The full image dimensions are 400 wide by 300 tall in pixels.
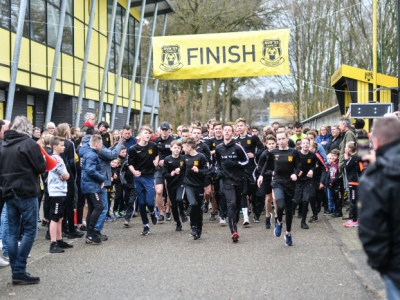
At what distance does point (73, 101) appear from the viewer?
26.4m

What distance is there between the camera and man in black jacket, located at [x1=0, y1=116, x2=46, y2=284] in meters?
7.34

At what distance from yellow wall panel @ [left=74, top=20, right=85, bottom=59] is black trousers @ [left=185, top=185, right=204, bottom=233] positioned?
16756 millimetres

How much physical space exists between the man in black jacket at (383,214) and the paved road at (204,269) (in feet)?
9.26

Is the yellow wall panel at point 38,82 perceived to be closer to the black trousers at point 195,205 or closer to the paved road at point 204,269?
the paved road at point 204,269

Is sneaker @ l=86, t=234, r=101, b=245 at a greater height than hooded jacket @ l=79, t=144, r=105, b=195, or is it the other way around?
hooded jacket @ l=79, t=144, r=105, b=195

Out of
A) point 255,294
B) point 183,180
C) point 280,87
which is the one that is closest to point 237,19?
point 280,87

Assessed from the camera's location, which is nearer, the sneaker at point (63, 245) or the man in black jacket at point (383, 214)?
the man in black jacket at point (383, 214)

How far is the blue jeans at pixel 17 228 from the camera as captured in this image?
736 cm

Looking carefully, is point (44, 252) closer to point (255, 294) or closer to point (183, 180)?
point (183, 180)

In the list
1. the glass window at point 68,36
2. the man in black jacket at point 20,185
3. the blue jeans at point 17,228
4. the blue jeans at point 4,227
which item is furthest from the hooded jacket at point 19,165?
the glass window at point 68,36

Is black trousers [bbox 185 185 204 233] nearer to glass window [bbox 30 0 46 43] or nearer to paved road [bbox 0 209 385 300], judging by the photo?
→ paved road [bbox 0 209 385 300]

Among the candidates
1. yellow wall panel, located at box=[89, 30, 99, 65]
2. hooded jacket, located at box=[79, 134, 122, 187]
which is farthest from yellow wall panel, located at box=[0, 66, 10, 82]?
hooded jacket, located at box=[79, 134, 122, 187]

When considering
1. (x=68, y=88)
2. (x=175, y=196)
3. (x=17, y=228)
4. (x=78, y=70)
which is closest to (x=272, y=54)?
(x=175, y=196)

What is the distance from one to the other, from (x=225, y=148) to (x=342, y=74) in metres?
11.4
